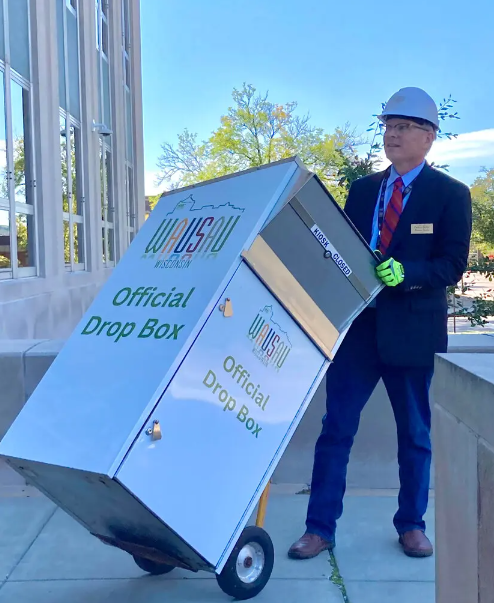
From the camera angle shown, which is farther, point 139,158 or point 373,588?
point 139,158

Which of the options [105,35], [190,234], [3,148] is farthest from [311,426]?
[105,35]

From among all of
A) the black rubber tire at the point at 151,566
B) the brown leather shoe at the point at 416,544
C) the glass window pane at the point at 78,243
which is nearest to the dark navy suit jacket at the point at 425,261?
the brown leather shoe at the point at 416,544

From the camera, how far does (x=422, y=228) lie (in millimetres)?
3086

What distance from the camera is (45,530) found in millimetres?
3572

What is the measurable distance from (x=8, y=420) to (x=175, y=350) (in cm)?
217

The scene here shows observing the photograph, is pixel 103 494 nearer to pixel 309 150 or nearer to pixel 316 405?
pixel 316 405

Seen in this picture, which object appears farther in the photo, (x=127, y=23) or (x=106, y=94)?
(x=127, y=23)

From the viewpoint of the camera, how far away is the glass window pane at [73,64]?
37.3 ft

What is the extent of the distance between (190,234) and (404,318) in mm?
1093

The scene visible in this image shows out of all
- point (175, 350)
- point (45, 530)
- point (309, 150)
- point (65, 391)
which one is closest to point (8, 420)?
point (45, 530)

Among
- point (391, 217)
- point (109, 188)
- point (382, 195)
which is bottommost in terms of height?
point (391, 217)

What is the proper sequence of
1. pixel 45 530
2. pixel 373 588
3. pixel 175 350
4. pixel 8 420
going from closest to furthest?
pixel 175 350, pixel 373 588, pixel 45 530, pixel 8 420

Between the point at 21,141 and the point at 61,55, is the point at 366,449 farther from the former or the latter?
the point at 61,55

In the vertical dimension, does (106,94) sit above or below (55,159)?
above
